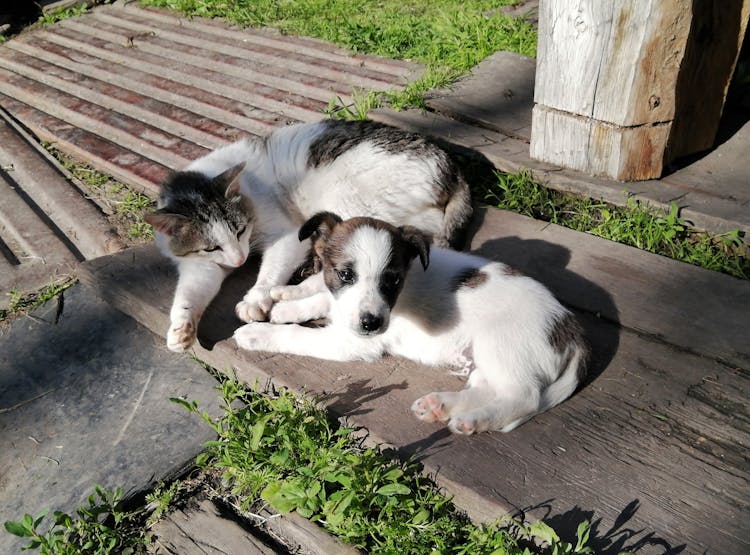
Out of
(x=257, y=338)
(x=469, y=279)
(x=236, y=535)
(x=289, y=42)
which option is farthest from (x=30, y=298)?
(x=289, y=42)

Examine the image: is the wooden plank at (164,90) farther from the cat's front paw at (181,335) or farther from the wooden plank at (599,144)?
the cat's front paw at (181,335)

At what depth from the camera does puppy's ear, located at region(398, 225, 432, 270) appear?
2928 millimetres

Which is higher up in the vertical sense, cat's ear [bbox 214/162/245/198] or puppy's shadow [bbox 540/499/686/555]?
cat's ear [bbox 214/162/245/198]

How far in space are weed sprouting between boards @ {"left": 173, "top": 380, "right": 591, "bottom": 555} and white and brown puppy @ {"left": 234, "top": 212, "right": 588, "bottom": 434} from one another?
1.00 feet

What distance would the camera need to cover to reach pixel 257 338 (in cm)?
321

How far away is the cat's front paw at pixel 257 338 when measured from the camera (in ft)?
10.5

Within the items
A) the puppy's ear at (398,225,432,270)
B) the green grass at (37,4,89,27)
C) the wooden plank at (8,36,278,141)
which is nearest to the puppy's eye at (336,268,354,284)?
the puppy's ear at (398,225,432,270)

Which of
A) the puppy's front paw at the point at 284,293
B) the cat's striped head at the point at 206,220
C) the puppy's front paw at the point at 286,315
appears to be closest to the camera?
the puppy's front paw at the point at 286,315

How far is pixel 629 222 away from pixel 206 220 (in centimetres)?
238

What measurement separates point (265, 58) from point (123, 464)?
4.81 meters

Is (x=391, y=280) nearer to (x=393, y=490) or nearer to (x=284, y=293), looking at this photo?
(x=284, y=293)

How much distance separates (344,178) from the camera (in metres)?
4.05

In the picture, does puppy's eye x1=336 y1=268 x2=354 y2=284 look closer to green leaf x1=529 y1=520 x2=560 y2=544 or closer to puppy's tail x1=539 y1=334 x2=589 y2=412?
puppy's tail x1=539 y1=334 x2=589 y2=412

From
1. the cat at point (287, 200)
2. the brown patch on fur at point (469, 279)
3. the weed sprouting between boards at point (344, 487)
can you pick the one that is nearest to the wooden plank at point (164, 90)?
the cat at point (287, 200)
